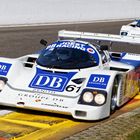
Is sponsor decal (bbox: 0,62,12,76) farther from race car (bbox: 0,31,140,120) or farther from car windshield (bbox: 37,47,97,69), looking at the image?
car windshield (bbox: 37,47,97,69)

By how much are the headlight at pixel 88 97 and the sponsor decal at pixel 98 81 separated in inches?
6.7

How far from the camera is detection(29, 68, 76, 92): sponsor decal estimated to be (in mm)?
8203

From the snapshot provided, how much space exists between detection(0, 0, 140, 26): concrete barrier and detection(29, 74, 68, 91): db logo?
17820mm

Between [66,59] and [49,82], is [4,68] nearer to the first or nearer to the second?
[49,82]

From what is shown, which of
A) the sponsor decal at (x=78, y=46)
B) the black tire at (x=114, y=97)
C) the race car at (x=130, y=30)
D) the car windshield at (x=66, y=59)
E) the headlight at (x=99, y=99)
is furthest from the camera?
the race car at (x=130, y=30)

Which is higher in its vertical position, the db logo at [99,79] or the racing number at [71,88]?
the db logo at [99,79]

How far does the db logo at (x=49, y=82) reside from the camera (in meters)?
8.20

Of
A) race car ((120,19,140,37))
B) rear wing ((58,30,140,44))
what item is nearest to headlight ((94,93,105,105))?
rear wing ((58,30,140,44))

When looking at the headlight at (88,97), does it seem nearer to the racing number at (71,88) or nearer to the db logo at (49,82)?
the racing number at (71,88)

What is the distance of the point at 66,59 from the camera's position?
8.86 m

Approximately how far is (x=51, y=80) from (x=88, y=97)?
0.79 m

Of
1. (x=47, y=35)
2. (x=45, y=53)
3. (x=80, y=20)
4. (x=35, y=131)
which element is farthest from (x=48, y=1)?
(x=35, y=131)

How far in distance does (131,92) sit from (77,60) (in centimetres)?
142

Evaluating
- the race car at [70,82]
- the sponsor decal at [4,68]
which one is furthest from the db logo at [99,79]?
the sponsor decal at [4,68]
